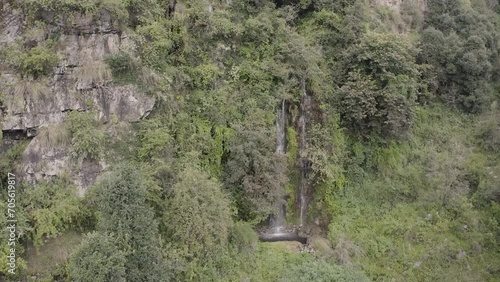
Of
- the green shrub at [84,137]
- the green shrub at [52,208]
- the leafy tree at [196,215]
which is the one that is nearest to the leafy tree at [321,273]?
the leafy tree at [196,215]

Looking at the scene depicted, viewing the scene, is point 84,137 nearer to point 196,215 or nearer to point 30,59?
point 30,59

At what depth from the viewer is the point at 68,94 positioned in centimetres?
1659

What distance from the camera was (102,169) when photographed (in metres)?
16.4

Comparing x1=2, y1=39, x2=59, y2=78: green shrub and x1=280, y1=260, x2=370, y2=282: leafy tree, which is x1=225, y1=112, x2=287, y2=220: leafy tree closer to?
x1=280, y1=260, x2=370, y2=282: leafy tree

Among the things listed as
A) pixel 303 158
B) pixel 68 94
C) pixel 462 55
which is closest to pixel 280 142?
pixel 303 158

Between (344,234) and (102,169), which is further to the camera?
(344,234)

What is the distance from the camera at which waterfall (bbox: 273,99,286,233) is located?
2058cm

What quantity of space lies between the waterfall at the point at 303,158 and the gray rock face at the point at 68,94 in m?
7.72

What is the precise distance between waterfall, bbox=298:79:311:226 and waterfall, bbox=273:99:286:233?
2.91ft

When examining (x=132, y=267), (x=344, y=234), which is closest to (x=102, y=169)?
(x=132, y=267)

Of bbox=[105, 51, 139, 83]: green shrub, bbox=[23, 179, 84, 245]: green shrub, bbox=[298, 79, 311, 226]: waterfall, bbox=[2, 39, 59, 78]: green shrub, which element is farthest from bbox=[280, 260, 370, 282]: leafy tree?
bbox=[2, 39, 59, 78]: green shrub

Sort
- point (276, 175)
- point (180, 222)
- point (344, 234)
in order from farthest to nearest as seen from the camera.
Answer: point (344, 234)
point (276, 175)
point (180, 222)

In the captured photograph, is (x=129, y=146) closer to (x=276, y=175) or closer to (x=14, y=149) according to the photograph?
(x=14, y=149)

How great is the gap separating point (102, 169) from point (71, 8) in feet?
21.5
